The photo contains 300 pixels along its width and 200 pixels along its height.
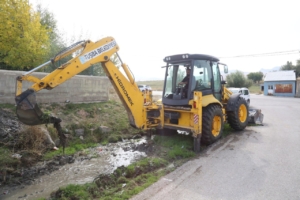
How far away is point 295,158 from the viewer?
567cm

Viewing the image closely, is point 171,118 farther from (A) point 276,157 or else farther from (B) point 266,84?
(B) point 266,84

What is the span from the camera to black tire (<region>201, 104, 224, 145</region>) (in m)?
6.57

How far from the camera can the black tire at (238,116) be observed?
8.25 m

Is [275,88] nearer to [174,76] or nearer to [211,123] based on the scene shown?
[174,76]

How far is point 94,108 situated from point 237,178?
6860mm

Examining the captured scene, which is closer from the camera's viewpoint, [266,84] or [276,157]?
[276,157]

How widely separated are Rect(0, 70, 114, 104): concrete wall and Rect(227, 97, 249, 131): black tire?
623cm

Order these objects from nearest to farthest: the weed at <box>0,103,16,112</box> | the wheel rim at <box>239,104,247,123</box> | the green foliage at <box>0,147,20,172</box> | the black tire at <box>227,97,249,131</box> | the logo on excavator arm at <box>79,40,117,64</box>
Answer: the green foliage at <box>0,147,20,172</box> → the logo on excavator arm at <box>79,40,117,64</box> → the weed at <box>0,103,16,112</box> → the black tire at <box>227,97,249,131</box> → the wheel rim at <box>239,104,247,123</box>

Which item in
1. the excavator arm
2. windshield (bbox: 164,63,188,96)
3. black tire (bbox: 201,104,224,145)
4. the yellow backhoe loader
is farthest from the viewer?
windshield (bbox: 164,63,188,96)

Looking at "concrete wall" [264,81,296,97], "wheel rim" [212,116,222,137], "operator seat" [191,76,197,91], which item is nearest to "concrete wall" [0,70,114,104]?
"operator seat" [191,76,197,91]

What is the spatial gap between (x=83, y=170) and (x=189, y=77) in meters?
4.03

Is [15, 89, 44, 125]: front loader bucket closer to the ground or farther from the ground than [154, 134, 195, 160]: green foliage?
farther from the ground

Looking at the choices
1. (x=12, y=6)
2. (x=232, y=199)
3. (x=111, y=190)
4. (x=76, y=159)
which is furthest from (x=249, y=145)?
(x=12, y=6)

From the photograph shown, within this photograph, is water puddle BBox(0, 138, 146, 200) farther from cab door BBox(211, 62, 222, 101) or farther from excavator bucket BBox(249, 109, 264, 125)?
excavator bucket BBox(249, 109, 264, 125)
